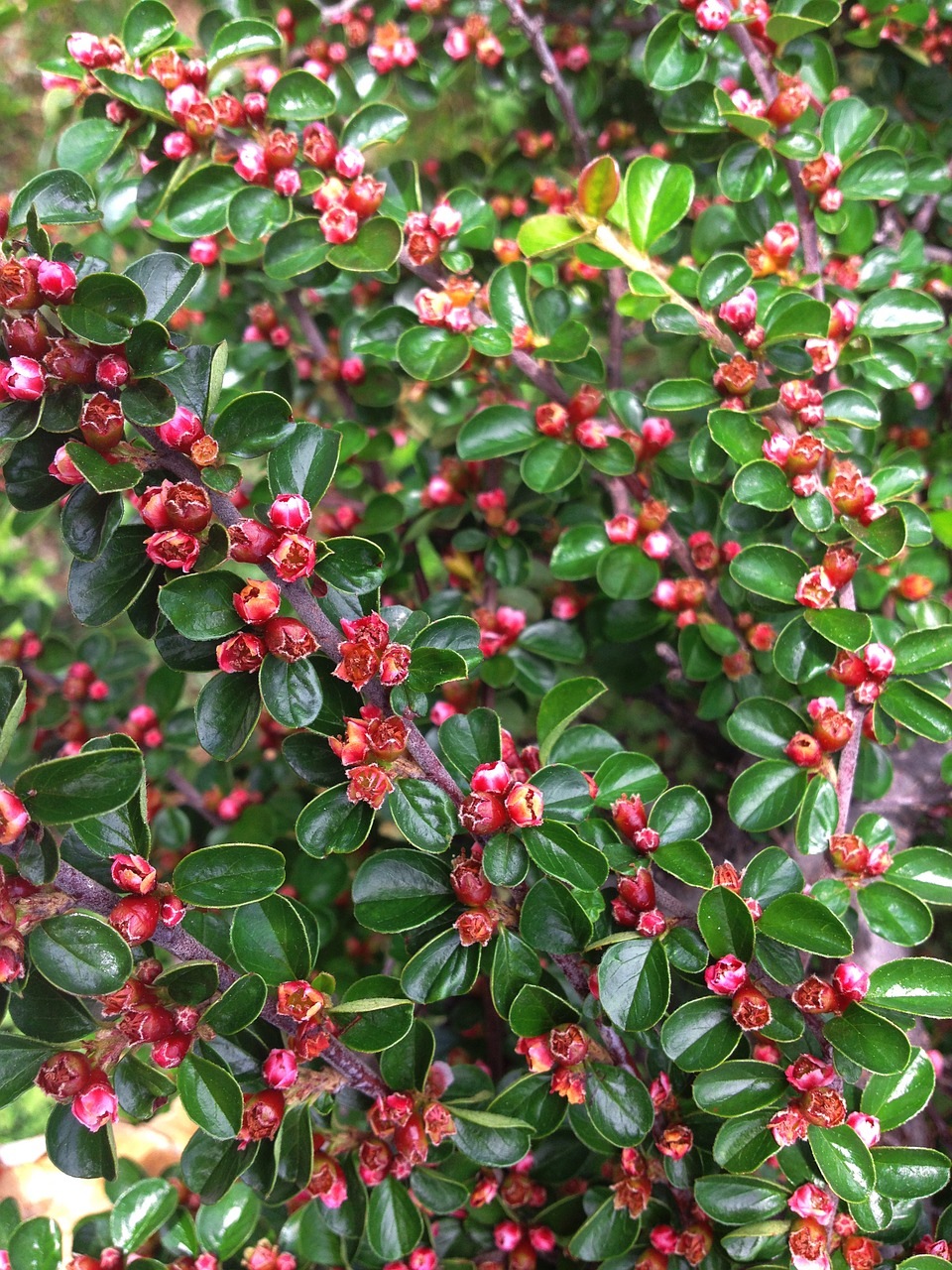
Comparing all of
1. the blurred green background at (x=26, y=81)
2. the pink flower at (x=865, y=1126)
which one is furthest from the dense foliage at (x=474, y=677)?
the blurred green background at (x=26, y=81)

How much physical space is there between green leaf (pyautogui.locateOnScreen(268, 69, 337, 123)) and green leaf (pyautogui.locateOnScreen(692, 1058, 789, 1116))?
1213 millimetres

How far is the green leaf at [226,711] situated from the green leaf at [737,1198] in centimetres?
64

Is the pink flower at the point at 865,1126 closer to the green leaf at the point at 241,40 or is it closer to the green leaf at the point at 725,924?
the green leaf at the point at 725,924

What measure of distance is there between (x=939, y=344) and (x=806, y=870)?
2.99ft

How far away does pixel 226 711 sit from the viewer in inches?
31.9

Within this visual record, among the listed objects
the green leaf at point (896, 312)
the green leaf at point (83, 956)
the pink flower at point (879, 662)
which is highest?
the green leaf at point (896, 312)

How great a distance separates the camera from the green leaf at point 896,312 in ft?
4.07

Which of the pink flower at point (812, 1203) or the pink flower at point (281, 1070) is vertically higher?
the pink flower at point (281, 1070)

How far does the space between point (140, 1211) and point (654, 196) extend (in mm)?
1430

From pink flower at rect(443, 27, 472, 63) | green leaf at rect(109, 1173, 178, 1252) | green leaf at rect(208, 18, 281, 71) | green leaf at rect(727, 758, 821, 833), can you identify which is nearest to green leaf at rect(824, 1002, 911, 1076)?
green leaf at rect(727, 758, 821, 833)

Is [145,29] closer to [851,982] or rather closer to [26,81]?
[851,982]

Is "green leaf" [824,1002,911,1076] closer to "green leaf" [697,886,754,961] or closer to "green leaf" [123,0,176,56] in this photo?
"green leaf" [697,886,754,961]

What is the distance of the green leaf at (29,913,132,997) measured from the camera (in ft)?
2.32

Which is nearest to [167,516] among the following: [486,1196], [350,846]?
[350,846]
